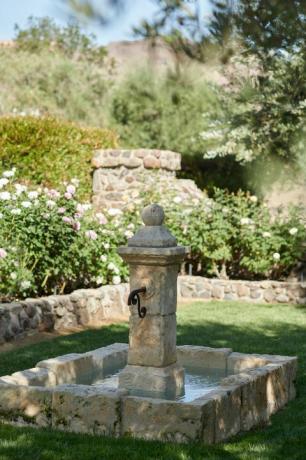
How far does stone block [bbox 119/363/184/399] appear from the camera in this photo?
679 cm

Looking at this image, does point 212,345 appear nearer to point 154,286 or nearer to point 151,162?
point 154,286

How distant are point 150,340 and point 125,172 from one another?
31.4 ft

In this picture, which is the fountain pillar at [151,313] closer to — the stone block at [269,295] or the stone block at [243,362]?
the stone block at [243,362]

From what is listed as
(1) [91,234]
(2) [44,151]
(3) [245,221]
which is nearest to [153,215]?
(1) [91,234]

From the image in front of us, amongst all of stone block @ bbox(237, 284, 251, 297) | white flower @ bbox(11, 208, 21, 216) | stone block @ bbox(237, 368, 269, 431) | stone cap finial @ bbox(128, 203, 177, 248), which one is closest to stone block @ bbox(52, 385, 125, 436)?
stone block @ bbox(237, 368, 269, 431)

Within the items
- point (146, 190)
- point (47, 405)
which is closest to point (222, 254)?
point (146, 190)

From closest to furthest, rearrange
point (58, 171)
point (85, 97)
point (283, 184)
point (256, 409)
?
point (256, 409), point (58, 171), point (283, 184), point (85, 97)

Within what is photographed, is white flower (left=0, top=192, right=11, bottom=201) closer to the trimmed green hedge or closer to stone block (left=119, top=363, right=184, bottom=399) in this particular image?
the trimmed green hedge

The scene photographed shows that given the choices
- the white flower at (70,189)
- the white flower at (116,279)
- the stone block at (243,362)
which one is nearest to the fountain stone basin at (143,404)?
the stone block at (243,362)

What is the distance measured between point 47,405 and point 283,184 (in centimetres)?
1261

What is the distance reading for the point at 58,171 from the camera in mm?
15219

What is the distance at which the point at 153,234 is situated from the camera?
22.5 ft

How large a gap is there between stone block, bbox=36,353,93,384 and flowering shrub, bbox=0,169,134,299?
3139 mm

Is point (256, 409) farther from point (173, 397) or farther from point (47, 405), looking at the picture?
point (47, 405)
